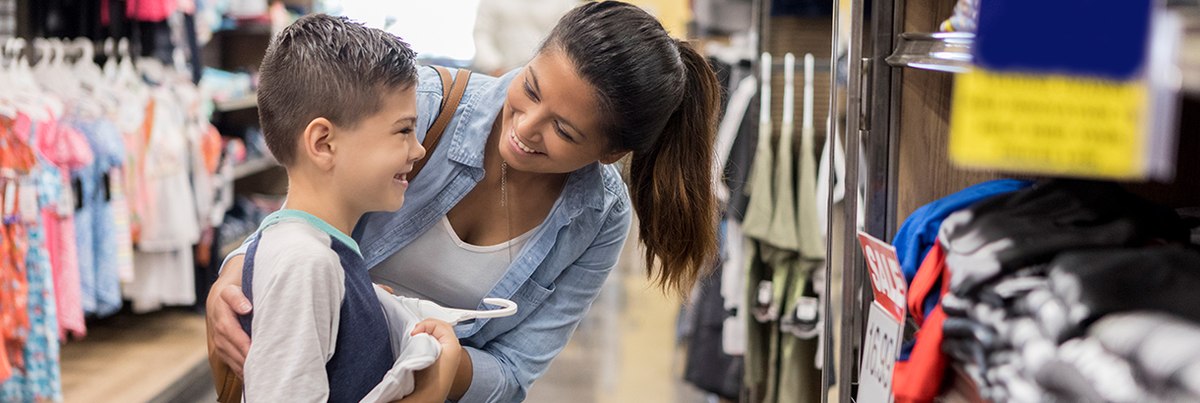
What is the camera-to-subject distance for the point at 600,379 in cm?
530

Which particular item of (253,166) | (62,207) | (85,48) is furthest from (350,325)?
(253,166)

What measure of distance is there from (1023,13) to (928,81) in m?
1.00

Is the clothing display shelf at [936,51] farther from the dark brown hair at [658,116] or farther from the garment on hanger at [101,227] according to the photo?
the garment on hanger at [101,227]

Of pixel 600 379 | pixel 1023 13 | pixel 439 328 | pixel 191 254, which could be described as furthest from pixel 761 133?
pixel 1023 13

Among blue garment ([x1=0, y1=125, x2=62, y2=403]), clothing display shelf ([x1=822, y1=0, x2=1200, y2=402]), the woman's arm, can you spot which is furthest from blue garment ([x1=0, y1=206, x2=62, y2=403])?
clothing display shelf ([x1=822, y1=0, x2=1200, y2=402])

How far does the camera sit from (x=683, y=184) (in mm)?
1960

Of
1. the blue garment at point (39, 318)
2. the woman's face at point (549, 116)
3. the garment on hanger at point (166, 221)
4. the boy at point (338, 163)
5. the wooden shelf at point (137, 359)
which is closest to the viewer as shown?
the boy at point (338, 163)

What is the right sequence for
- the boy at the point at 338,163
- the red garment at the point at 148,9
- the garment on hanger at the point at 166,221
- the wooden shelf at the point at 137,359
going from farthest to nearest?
the red garment at the point at 148,9 < the garment on hanger at the point at 166,221 < the wooden shelf at the point at 137,359 < the boy at the point at 338,163

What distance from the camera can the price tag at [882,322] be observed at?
129cm

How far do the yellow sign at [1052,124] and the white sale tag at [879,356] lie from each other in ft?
2.10

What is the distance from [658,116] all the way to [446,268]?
0.44 meters

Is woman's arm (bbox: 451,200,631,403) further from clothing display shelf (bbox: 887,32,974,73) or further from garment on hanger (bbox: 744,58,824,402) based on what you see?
garment on hanger (bbox: 744,58,824,402)

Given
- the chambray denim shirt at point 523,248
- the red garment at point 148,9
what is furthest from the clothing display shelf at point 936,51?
the red garment at point 148,9

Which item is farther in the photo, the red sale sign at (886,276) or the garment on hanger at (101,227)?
the garment on hanger at (101,227)
